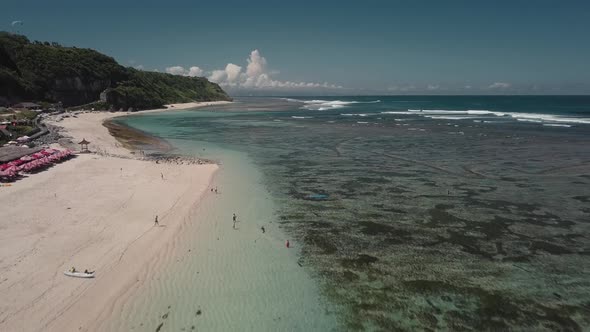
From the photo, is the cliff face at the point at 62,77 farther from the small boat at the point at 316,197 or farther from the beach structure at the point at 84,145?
the small boat at the point at 316,197

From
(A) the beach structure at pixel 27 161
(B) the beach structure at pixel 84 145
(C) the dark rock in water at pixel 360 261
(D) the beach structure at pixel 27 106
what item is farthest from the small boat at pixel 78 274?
(D) the beach structure at pixel 27 106

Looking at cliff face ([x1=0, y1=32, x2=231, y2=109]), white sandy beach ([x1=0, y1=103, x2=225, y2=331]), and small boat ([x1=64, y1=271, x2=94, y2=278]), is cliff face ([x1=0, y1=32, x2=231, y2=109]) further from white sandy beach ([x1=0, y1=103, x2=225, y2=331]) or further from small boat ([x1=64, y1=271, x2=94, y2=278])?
small boat ([x1=64, y1=271, x2=94, y2=278])

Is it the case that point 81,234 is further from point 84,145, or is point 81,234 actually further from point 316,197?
point 84,145

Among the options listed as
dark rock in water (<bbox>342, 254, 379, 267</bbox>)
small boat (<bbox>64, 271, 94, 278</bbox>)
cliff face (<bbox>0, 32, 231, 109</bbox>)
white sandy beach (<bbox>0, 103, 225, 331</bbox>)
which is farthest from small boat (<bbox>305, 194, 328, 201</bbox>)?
cliff face (<bbox>0, 32, 231, 109</bbox>)

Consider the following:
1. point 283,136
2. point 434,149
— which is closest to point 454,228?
point 434,149

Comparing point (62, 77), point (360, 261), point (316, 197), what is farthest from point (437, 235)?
point (62, 77)

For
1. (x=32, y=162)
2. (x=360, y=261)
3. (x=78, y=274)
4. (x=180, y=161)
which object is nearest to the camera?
(x=78, y=274)

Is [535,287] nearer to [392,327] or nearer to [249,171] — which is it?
[392,327]
